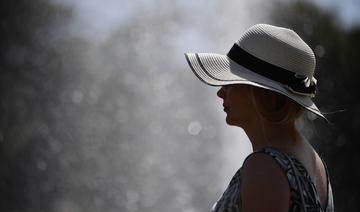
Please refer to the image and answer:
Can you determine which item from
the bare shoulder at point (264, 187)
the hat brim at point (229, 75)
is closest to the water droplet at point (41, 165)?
the hat brim at point (229, 75)

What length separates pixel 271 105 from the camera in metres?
2.08

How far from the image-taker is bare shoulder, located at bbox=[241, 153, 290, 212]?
74.0 inches

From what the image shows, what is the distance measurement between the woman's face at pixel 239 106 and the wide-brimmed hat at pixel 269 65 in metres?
0.03

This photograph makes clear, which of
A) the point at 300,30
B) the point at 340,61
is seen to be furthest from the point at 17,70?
the point at 340,61

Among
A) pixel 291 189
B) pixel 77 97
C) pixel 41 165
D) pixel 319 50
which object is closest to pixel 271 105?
pixel 291 189

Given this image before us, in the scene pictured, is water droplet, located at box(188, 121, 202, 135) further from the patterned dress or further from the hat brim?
the patterned dress

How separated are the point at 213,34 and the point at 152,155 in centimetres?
224

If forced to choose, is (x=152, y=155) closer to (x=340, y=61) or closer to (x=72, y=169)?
(x=72, y=169)

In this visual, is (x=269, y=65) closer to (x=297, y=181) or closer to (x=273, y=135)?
(x=273, y=135)

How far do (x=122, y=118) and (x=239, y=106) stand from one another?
27.4ft

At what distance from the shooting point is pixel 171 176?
29.6ft

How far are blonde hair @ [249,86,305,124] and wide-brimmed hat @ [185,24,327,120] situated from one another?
0.08 ft

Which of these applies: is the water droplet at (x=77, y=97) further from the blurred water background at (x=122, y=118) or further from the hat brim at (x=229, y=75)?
the hat brim at (x=229, y=75)

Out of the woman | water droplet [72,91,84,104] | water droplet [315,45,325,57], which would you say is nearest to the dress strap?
the woman
